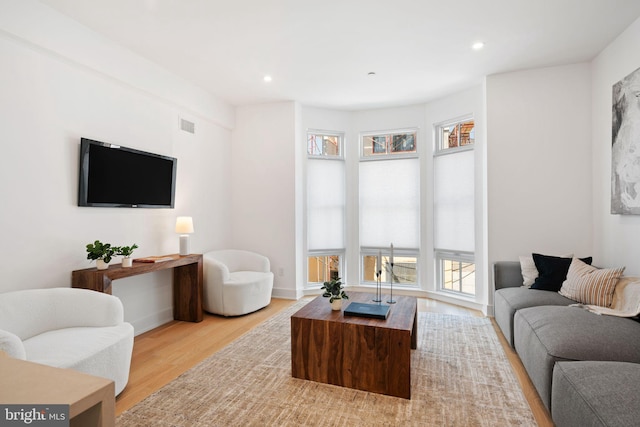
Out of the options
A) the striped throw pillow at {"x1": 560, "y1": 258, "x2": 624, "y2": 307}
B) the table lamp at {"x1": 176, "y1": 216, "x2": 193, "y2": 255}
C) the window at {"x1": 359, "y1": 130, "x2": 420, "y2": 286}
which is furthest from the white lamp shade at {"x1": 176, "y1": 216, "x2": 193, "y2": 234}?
the striped throw pillow at {"x1": 560, "y1": 258, "x2": 624, "y2": 307}

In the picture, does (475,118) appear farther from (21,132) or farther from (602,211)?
(21,132)

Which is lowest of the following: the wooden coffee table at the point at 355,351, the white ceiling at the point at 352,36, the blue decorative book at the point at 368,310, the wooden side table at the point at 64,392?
the wooden coffee table at the point at 355,351

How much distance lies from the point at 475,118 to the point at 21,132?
4.77 meters

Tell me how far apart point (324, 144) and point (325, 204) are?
39.7 inches

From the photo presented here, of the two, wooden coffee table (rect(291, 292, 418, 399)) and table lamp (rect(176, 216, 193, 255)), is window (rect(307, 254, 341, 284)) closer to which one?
table lamp (rect(176, 216, 193, 255))

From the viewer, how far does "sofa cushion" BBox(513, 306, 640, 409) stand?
1918 mm

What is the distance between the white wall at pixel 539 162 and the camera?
3598 millimetres

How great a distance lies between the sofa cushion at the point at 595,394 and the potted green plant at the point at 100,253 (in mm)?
3378

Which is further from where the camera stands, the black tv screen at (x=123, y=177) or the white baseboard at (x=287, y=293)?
the white baseboard at (x=287, y=293)

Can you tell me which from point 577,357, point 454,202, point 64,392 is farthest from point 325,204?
point 64,392

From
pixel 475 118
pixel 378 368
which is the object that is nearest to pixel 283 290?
pixel 378 368

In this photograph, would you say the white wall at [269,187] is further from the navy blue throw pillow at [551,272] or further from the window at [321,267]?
the navy blue throw pillow at [551,272]

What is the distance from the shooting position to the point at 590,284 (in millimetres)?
2701

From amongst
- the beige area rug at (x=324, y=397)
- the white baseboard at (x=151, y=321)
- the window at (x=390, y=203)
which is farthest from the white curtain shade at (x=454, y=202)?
the white baseboard at (x=151, y=321)
